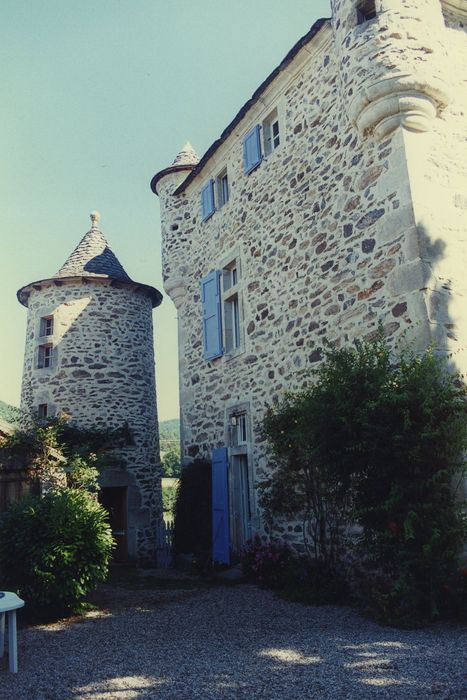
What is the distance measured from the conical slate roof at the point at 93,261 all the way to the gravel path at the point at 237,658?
373 inches

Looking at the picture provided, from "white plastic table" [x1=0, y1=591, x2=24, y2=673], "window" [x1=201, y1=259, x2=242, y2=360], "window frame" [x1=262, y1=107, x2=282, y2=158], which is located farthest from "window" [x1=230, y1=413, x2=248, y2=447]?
"white plastic table" [x1=0, y1=591, x2=24, y2=673]

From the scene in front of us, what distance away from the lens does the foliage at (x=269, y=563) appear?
719 cm

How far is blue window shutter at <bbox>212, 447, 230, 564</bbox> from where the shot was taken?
899 cm

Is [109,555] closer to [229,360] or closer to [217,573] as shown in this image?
[217,573]

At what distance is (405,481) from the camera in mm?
5152

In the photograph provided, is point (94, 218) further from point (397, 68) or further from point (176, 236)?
point (397, 68)

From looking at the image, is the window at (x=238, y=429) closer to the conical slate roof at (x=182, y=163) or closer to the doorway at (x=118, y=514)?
the doorway at (x=118, y=514)

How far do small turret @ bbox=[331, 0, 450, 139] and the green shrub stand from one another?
597 cm

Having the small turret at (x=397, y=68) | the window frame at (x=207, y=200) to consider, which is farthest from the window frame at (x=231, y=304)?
the small turret at (x=397, y=68)

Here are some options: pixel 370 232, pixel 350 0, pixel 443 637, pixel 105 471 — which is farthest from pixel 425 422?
pixel 105 471

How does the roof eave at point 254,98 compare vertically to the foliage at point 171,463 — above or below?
above

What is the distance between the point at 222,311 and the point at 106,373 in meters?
4.33

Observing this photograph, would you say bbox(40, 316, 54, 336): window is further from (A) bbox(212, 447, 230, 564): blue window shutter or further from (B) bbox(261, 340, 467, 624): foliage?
(B) bbox(261, 340, 467, 624): foliage

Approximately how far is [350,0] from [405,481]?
6.35 metres
